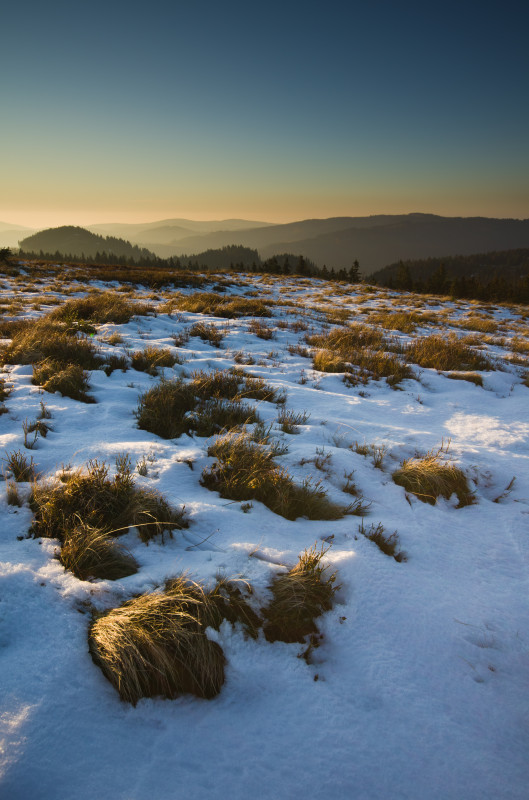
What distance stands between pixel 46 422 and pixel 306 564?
106 inches

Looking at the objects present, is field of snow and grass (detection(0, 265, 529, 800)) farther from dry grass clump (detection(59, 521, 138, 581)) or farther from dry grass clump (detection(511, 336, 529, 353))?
dry grass clump (detection(511, 336, 529, 353))

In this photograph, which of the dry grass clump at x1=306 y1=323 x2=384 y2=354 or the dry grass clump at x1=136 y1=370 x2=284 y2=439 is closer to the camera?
the dry grass clump at x1=136 y1=370 x2=284 y2=439

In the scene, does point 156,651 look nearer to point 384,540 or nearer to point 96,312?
point 384,540

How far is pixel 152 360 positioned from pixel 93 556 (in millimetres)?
3738

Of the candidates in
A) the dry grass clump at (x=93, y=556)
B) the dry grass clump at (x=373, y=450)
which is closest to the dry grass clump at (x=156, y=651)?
the dry grass clump at (x=93, y=556)

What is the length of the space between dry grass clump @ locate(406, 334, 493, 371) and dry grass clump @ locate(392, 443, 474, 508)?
3.91 meters

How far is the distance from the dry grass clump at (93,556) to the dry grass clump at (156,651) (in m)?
0.27

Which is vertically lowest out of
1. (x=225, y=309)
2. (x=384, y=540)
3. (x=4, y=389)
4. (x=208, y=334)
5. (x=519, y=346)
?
(x=384, y=540)

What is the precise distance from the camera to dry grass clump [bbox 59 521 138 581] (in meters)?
1.75

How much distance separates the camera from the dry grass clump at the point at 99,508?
6.55 feet

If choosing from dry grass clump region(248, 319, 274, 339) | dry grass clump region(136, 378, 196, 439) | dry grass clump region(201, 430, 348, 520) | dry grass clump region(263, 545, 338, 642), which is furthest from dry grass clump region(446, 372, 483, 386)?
dry grass clump region(263, 545, 338, 642)

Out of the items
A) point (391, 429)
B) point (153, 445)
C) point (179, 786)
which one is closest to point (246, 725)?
point (179, 786)

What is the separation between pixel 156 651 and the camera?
138cm

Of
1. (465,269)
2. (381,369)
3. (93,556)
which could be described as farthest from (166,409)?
(465,269)
